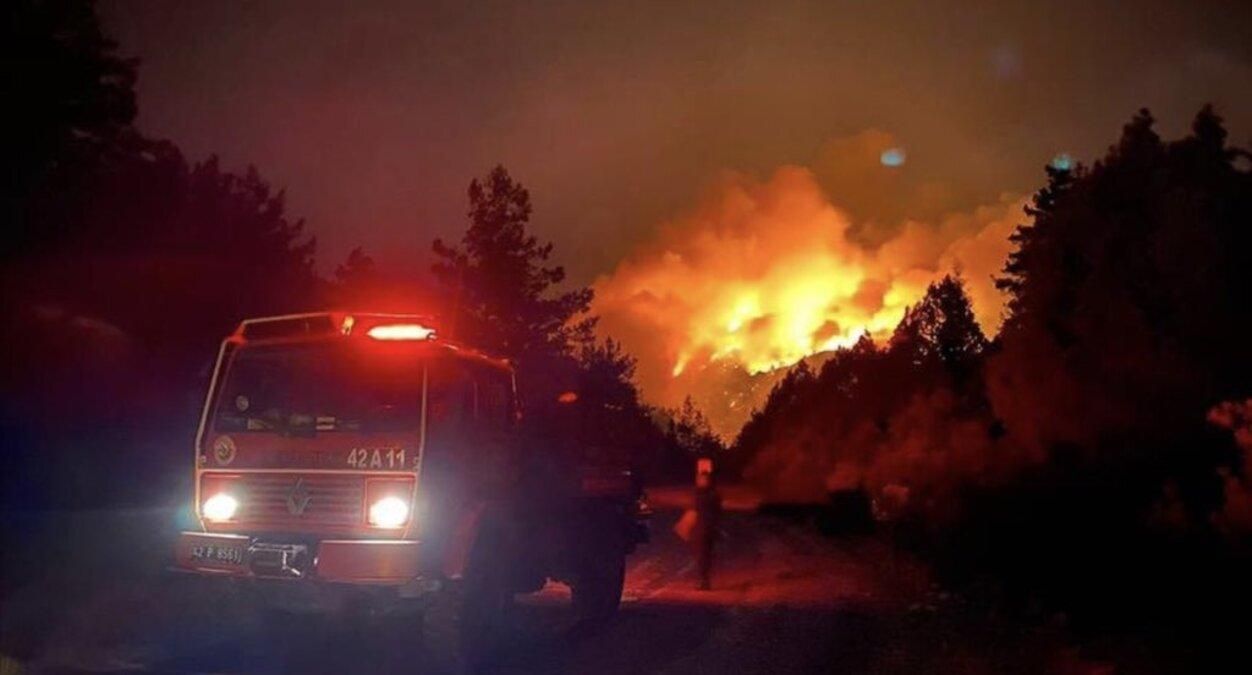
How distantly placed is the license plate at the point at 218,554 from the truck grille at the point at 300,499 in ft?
0.86

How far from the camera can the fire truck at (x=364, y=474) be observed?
8789mm

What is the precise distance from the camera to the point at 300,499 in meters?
9.07

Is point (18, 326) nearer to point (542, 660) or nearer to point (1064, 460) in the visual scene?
point (542, 660)

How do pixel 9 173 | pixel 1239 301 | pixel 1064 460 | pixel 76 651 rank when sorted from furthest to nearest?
pixel 9 173, pixel 1064 460, pixel 1239 301, pixel 76 651

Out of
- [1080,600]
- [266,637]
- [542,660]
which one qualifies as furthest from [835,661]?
[266,637]

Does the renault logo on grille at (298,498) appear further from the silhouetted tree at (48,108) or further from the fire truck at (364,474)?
the silhouetted tree at (48,108)

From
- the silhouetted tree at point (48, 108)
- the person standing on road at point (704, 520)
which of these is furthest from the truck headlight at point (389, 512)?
the silhouetted tree at point (48, 108)

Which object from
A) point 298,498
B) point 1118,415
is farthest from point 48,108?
point 1118,415

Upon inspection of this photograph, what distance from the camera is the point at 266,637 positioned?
416 inches

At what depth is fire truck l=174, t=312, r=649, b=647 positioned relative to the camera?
8.79 metres

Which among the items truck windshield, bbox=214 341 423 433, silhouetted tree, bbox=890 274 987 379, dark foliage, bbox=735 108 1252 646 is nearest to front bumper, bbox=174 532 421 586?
truck windshield, bbox=214 341 423 433

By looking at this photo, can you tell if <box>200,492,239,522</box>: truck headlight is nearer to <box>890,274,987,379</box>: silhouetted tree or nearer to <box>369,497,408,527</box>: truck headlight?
<box>369,497,408,527</box>: truck headlight

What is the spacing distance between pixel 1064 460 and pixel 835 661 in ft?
23.4

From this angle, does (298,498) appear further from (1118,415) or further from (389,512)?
(1118,415)
